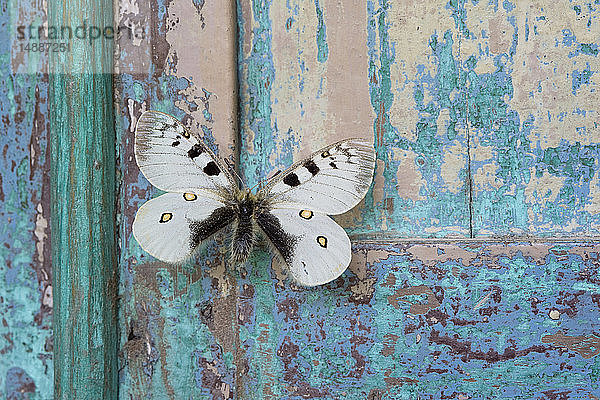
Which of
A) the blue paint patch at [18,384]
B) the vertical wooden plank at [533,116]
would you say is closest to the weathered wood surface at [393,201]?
the vertical wooden plank at [533,116]

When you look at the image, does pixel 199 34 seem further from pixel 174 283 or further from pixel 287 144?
pixel 174 283

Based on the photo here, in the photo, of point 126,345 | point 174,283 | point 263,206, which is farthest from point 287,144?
point 126,345

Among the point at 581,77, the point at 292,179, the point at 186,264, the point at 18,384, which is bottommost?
the point at 18,384

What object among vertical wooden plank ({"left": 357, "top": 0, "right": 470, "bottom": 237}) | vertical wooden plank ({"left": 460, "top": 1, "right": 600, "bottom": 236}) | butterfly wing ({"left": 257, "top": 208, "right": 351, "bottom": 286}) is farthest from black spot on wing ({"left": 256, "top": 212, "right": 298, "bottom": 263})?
vertical wooden plank ({"left": 460, "top": 1, "right": 600, "bottom": 236})

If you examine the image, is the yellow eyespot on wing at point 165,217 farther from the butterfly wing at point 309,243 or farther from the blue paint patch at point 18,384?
the blue paint patch at point 18,384

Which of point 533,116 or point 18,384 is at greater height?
point 533,116

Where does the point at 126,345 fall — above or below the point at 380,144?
below

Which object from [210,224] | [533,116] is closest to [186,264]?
[210,224]

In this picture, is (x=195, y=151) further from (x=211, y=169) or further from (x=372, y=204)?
(x=372, y=204)
